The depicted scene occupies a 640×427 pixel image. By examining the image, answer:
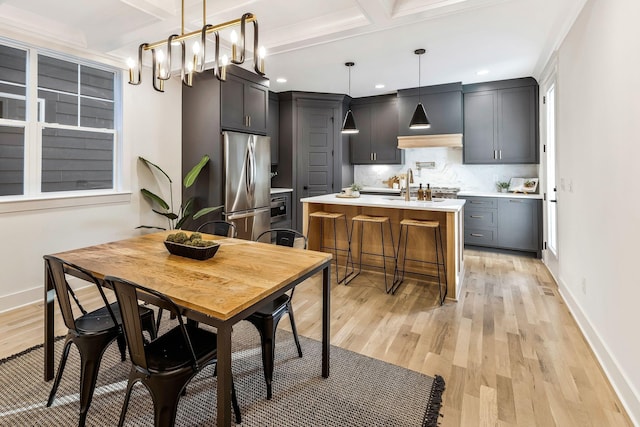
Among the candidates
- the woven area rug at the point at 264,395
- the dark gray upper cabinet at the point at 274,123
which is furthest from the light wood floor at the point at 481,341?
the dark gray upper cabinet at the point at 274,123

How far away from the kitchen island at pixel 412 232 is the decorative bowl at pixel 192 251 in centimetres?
211

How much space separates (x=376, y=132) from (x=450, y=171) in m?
1.54

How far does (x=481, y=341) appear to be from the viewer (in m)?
2.49

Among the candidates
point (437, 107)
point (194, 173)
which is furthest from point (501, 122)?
point (194, 173)

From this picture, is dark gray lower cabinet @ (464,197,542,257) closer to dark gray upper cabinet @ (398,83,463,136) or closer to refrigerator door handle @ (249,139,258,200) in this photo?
dark gray upper cabinet @ (398,83,463,136)

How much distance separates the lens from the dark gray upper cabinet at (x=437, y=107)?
540 centimetres

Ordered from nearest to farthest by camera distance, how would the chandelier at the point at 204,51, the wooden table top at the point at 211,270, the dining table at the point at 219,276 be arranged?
the dining table at the point at 219,276 < the wooden table top at the point at 211,270 < the chandelier at the point at 204,51

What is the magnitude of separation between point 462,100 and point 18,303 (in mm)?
6225

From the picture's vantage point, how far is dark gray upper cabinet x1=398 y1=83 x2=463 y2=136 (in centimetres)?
540

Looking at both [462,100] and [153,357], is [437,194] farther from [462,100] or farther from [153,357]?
[153,357]

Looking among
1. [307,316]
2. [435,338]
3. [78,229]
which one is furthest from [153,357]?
[78,229]

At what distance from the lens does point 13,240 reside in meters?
3.04

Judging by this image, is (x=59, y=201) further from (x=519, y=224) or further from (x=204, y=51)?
(x=519, y=224)

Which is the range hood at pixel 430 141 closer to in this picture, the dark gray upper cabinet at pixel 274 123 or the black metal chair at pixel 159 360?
the dark gray upper cabinet at pixel 274 123
